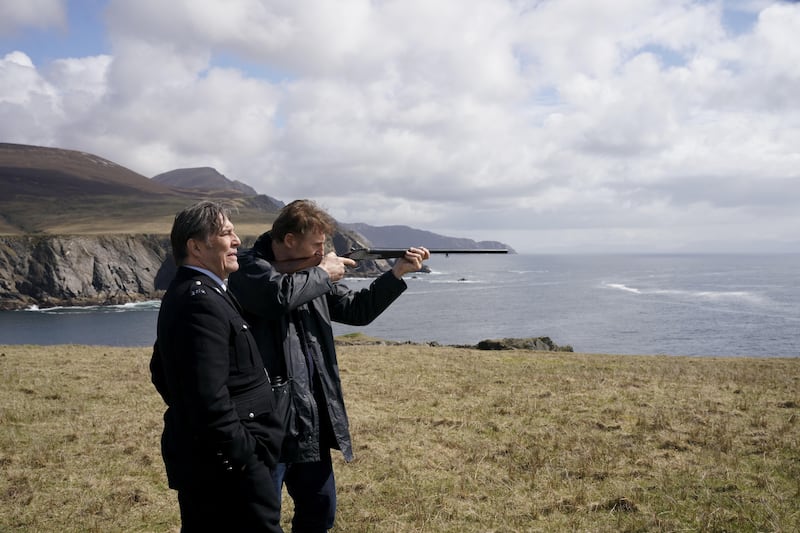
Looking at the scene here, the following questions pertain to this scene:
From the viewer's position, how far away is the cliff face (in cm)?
12088

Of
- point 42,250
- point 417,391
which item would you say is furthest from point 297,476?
point 42,250

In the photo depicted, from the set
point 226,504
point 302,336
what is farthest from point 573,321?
point 226,504

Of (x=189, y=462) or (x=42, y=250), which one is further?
(x=42, y=250)

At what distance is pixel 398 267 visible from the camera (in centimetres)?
455

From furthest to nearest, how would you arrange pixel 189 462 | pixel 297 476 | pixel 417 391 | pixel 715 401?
pixel 417 391 → pixel 715 401 → pixel 297 476 → pixel 189 462

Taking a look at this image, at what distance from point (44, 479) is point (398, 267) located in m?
5.83

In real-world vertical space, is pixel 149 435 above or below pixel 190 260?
below

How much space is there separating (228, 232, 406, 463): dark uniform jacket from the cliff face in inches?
5182

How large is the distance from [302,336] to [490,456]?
4808mm

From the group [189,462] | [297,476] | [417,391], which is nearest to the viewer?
[189,462]

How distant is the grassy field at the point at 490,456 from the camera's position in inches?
237

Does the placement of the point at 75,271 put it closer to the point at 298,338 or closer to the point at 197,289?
the point at 298,338

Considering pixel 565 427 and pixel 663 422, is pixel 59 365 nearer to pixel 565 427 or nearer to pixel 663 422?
pixel 565 427

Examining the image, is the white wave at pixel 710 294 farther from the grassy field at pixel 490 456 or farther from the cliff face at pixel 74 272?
the cliff face at pixel 74 272
